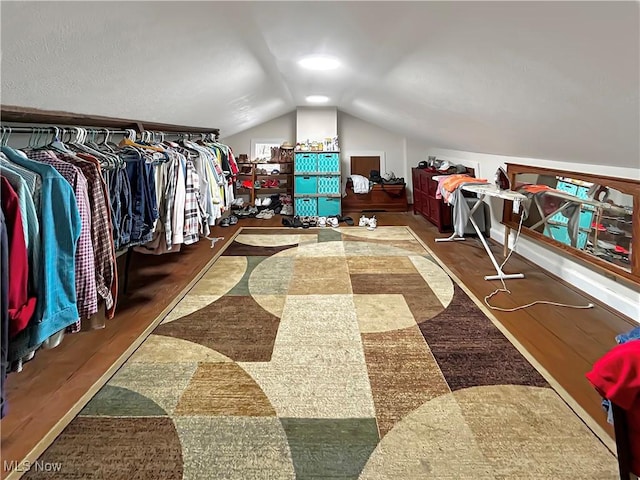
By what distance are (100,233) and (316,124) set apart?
5527 mm

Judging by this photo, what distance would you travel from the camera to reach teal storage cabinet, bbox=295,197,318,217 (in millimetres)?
6414

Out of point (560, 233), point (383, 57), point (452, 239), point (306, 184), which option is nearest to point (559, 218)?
point (560, 233)

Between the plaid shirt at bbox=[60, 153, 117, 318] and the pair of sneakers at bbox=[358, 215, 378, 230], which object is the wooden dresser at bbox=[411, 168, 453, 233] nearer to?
the pair of sneakers at bbox=[358, 215, 378, 230]

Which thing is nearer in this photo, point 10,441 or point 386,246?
point 10,441

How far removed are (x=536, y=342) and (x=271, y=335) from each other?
1614mm

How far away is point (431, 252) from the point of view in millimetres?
4250

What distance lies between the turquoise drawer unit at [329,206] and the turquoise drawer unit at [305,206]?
0.27 feet

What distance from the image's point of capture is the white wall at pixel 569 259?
266 cm

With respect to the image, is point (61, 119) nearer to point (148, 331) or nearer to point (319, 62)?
point (148, 331)

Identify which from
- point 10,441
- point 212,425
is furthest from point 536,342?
point 10,441

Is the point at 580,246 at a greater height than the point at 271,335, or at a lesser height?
greater

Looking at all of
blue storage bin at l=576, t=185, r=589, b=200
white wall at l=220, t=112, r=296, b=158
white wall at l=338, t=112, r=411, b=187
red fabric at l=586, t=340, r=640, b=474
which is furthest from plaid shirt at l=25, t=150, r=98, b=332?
white wall at l=338, t=112, r=411, b=187

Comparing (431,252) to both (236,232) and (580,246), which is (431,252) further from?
(236,232)

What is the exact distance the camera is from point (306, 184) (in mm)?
6441
